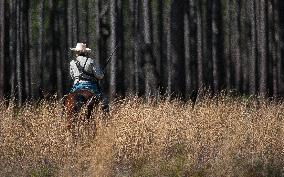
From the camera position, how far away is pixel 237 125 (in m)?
10.1

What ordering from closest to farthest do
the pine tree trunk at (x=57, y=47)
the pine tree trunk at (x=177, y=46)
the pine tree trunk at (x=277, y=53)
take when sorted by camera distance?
the pine tree trunk at (x=177, y=46) < the pine tree trunk at (x=277, y=53) < the pine tree trunk at (x=57, y=47)

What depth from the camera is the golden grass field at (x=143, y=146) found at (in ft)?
27.0

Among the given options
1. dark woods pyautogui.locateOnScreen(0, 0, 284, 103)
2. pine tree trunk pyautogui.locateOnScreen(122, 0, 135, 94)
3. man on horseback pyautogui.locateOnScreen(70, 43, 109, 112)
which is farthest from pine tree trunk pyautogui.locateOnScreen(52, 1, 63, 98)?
man on horseback pyautogui.locateOnScreen(70, 43, 109, 112)

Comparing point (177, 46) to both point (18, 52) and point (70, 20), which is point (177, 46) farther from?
point (18, 52)

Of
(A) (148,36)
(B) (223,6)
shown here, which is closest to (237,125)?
(A) (148,36)

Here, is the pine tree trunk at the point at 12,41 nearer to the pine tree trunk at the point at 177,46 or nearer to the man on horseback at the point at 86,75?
the pine tree trunk at the point at 177,46

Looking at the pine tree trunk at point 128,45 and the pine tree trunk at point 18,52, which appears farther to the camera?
the pine tree trunk at point 128,45

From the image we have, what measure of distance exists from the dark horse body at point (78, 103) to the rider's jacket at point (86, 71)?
1.14 ft

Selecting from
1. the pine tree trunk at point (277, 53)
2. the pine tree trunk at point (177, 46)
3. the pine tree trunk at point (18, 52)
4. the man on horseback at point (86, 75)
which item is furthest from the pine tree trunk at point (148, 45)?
the man on horseback at point (86, 75)

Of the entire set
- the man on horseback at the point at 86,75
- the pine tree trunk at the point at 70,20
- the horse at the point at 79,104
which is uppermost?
the pine tree trunk at the point at 70,20

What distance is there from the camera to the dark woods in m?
21.0

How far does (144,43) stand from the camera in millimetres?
21266

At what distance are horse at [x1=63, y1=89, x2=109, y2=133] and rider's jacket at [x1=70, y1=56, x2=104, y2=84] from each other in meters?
0.32

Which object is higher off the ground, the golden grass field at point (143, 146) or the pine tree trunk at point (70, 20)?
the pine tree trunk at point (70, 20)
